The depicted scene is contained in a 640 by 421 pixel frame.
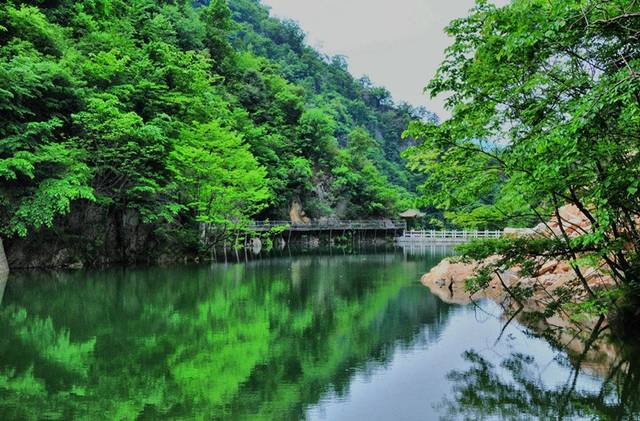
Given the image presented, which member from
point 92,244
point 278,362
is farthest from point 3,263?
point 278,362

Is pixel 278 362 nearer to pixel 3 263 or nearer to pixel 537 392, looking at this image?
pixel 537 392

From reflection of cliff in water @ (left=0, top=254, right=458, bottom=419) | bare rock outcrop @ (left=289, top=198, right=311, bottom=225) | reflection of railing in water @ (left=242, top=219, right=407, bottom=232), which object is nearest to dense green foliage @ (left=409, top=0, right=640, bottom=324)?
reflection of cliff in water @ (left=0, top=254, right=458, bottom=419)

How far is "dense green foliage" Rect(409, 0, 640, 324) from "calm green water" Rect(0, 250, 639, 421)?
1529 mm

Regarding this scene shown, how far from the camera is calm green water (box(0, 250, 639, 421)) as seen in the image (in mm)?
5824

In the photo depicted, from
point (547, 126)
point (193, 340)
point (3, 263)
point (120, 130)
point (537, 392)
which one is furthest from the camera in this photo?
point (120, 130)

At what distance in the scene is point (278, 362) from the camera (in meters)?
7.60

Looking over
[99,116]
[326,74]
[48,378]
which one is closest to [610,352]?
[48,378]

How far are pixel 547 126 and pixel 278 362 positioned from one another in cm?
454

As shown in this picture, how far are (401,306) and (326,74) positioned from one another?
6611 centimetres

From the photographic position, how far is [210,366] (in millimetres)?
7336

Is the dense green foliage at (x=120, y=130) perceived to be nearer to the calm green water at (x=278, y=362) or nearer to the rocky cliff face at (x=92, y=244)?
the rocky cliff face at (x=92, y=244)

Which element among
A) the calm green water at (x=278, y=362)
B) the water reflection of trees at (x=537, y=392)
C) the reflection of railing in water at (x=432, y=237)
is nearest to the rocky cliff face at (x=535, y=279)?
the calm green water at (x=278, y=362)

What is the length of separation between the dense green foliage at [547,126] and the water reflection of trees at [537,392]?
105 centimetres

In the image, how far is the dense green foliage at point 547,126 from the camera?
14.9 feet
